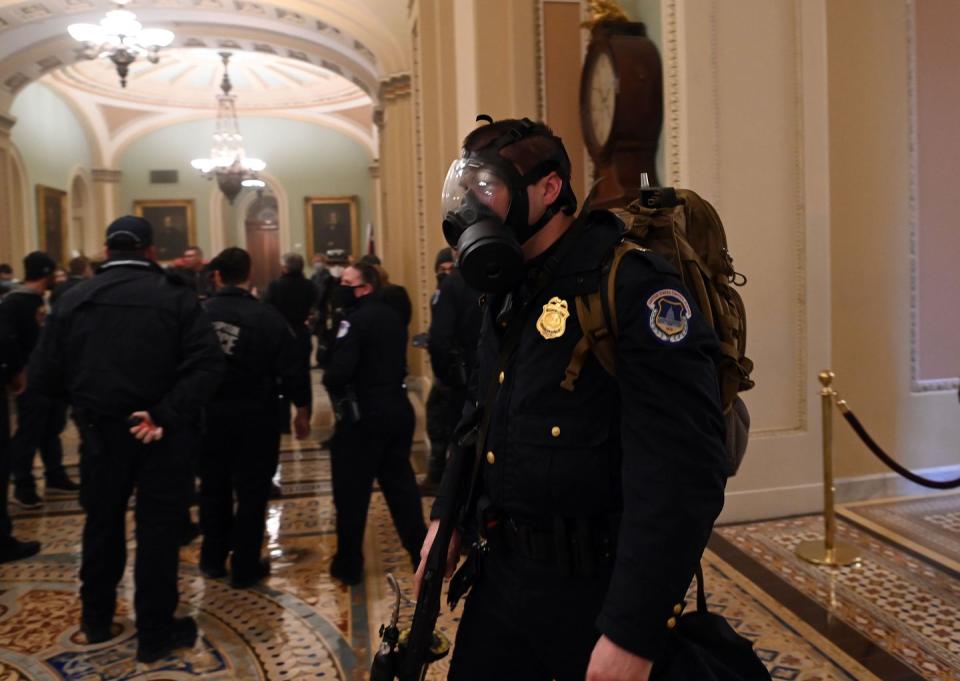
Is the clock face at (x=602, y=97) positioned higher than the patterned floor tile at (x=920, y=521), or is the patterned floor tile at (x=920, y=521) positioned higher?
the clock face at (x=602, y=97)

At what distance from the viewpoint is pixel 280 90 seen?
19.5m

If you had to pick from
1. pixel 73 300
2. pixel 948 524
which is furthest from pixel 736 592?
pixel 73 300

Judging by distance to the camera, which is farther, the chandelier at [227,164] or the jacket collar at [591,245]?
the chandelier at [227,164]

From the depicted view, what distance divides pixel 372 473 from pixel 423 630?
7.74 ft

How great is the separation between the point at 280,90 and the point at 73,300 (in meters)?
17.4

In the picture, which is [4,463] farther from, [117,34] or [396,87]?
[117,34]

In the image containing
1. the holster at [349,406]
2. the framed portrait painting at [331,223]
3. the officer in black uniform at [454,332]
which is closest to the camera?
the holster at [349,406]

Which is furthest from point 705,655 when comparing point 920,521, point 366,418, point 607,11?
point 607,11

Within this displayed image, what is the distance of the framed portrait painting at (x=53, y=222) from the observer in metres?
15.1

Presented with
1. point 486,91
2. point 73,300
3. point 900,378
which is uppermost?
point 486,91

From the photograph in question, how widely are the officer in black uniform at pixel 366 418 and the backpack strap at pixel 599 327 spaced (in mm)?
2520

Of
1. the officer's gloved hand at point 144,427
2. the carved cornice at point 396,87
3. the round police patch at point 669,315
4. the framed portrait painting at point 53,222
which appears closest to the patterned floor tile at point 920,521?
the round police patch at point 669,315

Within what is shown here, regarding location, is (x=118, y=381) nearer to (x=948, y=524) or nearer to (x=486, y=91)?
(x=486, y=91)

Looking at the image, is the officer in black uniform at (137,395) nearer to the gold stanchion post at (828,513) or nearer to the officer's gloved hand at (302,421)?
the officer's gloved hand at (302,421)
